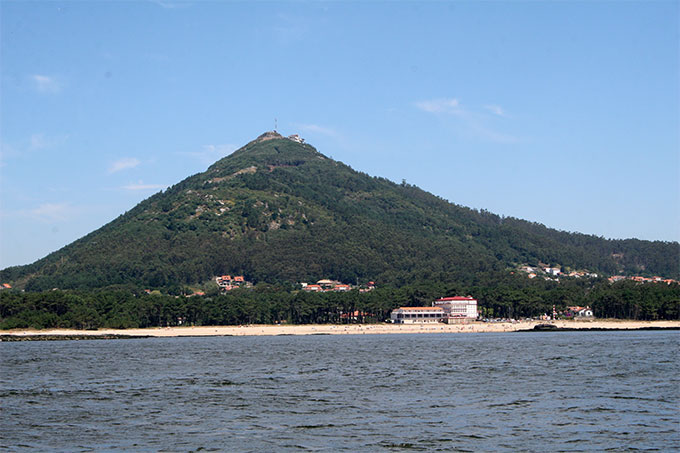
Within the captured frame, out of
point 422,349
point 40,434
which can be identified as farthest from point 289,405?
point 422,349

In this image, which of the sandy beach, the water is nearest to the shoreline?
the sandy beach

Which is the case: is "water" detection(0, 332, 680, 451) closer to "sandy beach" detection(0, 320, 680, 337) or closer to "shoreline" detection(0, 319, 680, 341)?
"shoreline" detection(0, 319, 680, 341)

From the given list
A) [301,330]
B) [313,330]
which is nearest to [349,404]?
[313,330]

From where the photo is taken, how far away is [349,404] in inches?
1906

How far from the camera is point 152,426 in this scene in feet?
136

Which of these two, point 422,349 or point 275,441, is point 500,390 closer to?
point 275,441

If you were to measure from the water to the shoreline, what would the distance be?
70725 millimetres

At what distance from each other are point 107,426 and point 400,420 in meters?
15.8

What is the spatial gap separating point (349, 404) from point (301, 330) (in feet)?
423

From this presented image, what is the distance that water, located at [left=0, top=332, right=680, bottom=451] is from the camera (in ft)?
121

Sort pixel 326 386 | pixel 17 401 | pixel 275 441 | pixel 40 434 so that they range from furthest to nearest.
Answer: pixel 326 386, pixel 17 401, pixel 40 434, pixel 275 441

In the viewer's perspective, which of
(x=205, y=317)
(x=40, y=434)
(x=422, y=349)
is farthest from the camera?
(x=205, y=317)

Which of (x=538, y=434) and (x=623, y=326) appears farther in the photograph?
(x=623, y=326)

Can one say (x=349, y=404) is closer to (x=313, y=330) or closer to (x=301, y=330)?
(x=313, y=330)
